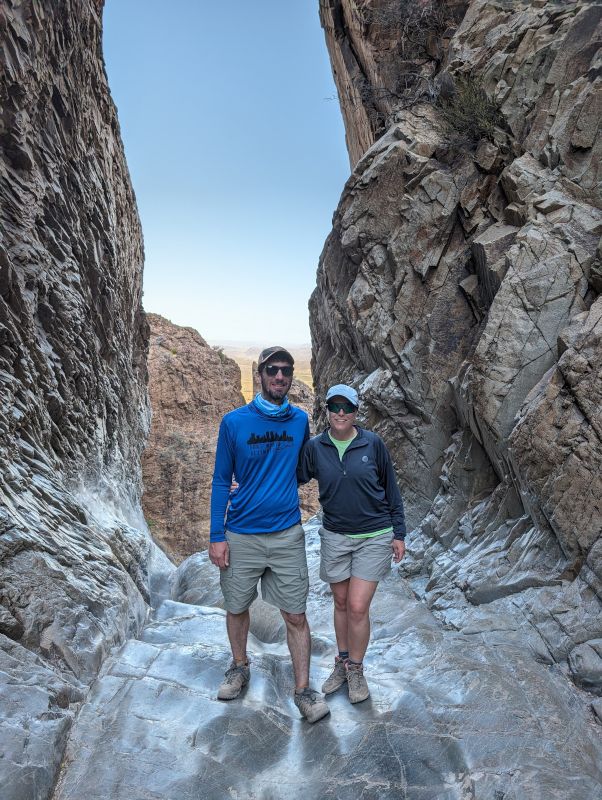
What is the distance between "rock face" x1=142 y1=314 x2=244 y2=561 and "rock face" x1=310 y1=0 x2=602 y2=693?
1701 centimetres

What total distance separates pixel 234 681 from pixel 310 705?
1.92 ft

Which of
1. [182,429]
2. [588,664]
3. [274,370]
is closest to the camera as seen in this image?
[274,370]

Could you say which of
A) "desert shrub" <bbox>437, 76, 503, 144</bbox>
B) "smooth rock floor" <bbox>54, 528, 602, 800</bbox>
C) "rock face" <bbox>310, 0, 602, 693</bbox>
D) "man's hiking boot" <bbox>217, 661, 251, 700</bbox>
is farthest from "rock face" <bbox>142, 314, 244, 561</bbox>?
"man's hiking boot" <bbox>217, 661, 251, 700</bbox>

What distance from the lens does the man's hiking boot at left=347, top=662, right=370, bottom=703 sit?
4.01 meters

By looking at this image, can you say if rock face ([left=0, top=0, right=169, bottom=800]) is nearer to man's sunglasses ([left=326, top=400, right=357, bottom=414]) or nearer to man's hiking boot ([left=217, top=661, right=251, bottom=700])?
man's hiking boot ([left=217, top=661, right=251, bottom=700])

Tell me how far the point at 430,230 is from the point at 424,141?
1957mm

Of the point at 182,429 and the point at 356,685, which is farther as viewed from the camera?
the point at 182,429

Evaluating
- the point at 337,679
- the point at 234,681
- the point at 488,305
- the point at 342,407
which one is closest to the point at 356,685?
the point at 337,679

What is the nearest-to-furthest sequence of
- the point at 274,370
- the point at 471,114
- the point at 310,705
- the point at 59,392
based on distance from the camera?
the point at 310,705, the point at 274,370, the point at 59,392, the point at 471,114

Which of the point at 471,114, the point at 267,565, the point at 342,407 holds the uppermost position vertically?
the point at 471,114

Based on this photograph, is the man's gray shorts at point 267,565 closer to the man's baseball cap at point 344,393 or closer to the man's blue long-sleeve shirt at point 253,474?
the man's blue long-sleeve shirt at point 253,474

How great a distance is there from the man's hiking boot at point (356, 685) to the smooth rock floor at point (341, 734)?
68 mm

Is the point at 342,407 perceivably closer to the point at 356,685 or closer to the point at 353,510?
the point at 353,510

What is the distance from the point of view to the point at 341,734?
12.0 ft
